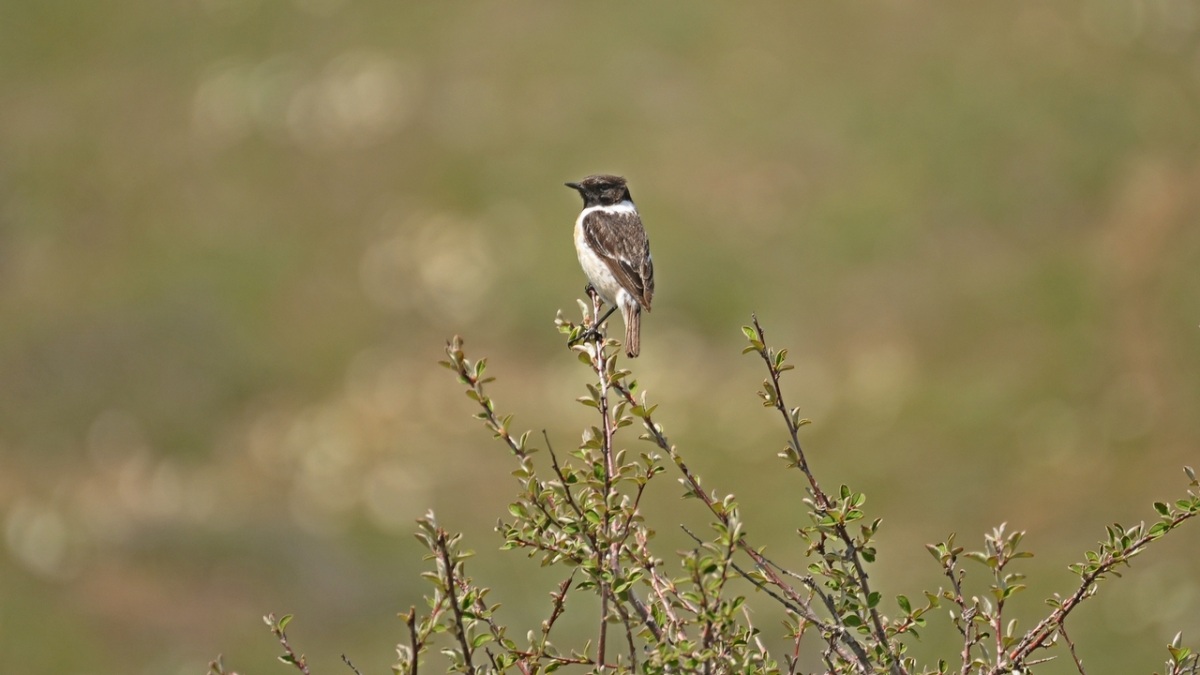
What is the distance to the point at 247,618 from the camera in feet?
72.7

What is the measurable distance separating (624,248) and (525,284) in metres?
16.3

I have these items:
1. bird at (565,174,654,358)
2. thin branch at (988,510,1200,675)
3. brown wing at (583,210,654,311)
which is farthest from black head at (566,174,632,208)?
thin branch at (988,510,1200,675)

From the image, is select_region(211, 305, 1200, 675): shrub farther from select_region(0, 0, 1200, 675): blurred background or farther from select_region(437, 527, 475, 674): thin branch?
select_region(0, 0, 1200, 675): blurred background

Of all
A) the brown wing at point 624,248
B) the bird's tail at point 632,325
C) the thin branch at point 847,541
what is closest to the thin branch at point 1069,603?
the thin branch at point 847,541

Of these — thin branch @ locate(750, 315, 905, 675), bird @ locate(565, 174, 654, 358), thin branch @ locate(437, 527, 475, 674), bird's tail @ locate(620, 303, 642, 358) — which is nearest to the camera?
thin branch @ locate(437, 527, 475, 674)

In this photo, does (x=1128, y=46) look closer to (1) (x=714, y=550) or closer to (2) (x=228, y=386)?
(2) (x=228, y=386)

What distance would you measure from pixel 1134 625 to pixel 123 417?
18575 mm

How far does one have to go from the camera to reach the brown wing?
9.49 metres

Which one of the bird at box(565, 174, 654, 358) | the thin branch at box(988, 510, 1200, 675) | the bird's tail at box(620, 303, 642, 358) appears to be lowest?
the thin branch at box(988, 510, 1200, 675)

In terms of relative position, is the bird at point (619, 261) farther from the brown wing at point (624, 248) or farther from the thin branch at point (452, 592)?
the thin branch at point (452, 592)

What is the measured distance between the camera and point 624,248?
9.65 meters

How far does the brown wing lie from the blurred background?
451 inches

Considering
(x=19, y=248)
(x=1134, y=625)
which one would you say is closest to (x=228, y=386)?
(x=19, y=248)

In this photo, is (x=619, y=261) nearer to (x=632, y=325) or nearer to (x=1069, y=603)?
(x=632, y=325)
